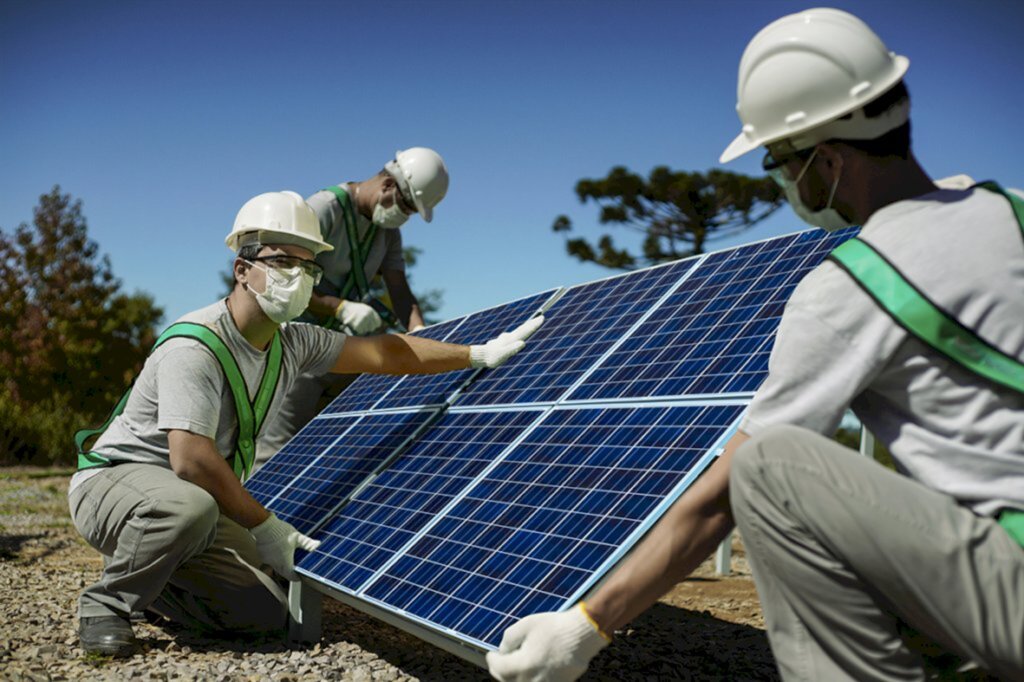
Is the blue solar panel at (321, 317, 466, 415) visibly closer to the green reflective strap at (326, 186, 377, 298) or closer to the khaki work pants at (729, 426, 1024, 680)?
the green reflective strap at (326, 186, 377, 298)

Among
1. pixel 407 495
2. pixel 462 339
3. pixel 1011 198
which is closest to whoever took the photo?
pixel 1011 198

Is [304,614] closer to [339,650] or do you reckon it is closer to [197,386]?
[339,650]

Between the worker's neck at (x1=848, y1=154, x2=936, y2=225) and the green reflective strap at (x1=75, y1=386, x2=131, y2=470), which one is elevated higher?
the worker's neck at (x1=848, y1=154, x2=936, y2=225)

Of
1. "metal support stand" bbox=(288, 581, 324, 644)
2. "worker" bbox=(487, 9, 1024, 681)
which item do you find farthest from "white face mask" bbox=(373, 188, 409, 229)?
"worker" bbox=(487, 9, 1024, 681)

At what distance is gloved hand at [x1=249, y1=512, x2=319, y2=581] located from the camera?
5.60 m

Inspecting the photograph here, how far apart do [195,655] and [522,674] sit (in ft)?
10.7

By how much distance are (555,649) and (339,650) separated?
10.0 ft

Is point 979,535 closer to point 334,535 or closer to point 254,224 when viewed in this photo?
point 334,535

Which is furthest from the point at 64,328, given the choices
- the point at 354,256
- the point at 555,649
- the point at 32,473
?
the point at 555,649

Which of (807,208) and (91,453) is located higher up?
(807,208)

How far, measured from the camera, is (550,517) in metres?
4.00

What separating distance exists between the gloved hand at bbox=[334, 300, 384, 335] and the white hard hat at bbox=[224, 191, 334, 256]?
6.30 ft

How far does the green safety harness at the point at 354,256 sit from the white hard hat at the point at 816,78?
228 inches

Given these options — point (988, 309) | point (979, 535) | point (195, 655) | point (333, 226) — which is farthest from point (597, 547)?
point (333, 226)
